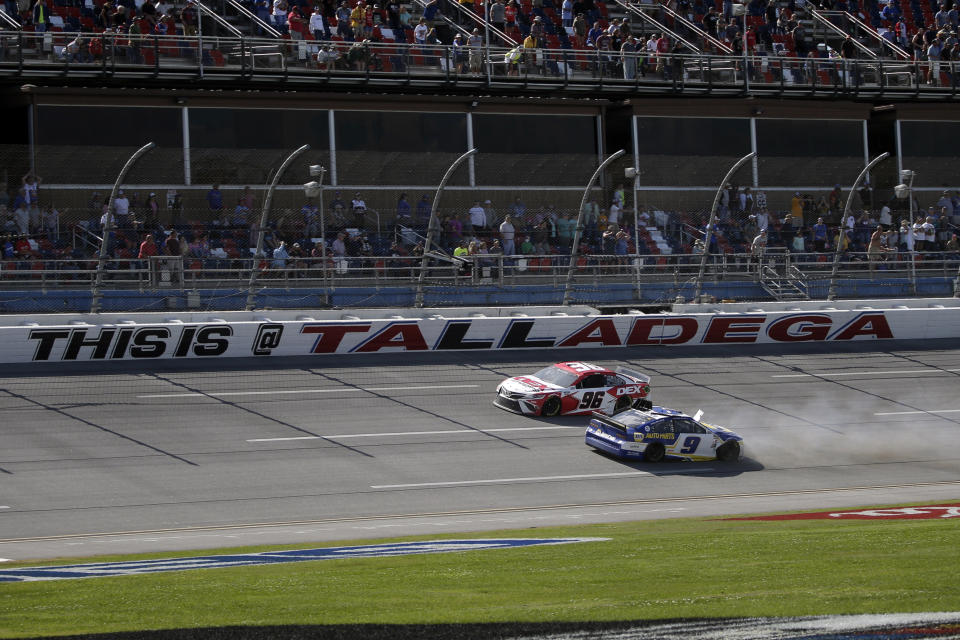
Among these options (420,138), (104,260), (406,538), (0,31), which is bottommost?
(406,538)

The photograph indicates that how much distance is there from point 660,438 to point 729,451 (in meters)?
1.27

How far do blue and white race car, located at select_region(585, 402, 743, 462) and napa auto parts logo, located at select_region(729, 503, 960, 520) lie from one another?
13.4 ft

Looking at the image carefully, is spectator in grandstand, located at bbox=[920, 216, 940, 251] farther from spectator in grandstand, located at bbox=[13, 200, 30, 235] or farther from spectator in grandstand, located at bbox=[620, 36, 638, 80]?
spectator in grandstand, located at bbox=[13, 200, 30, 235]

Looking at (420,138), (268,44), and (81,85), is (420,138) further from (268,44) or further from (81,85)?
(81,85)

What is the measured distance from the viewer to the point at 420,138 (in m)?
33.5

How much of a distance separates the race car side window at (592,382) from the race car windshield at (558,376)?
0.56ft

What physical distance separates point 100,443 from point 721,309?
1479 centimetres

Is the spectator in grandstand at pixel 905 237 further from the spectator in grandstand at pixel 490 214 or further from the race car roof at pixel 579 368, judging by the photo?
the race car roof at pixel 579 368

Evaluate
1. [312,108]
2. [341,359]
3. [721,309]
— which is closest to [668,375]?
[721,309]

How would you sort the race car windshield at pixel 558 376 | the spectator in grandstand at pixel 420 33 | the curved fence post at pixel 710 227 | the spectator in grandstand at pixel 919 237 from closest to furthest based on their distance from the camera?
the race car windshield at pixel 558 376
the curved fence post at pixel 710 227
the spectator in grandstand at pixel 919 237
the spectator in grandstand at pixel 420 33

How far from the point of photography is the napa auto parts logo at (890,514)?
14.1 meters

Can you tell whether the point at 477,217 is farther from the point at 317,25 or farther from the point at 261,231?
the point at 317,25

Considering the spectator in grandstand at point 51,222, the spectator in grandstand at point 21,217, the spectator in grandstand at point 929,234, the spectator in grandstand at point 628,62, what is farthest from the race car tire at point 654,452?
the spectator in grandstand at point 628,62

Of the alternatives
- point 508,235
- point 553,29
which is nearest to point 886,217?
point 508,235
